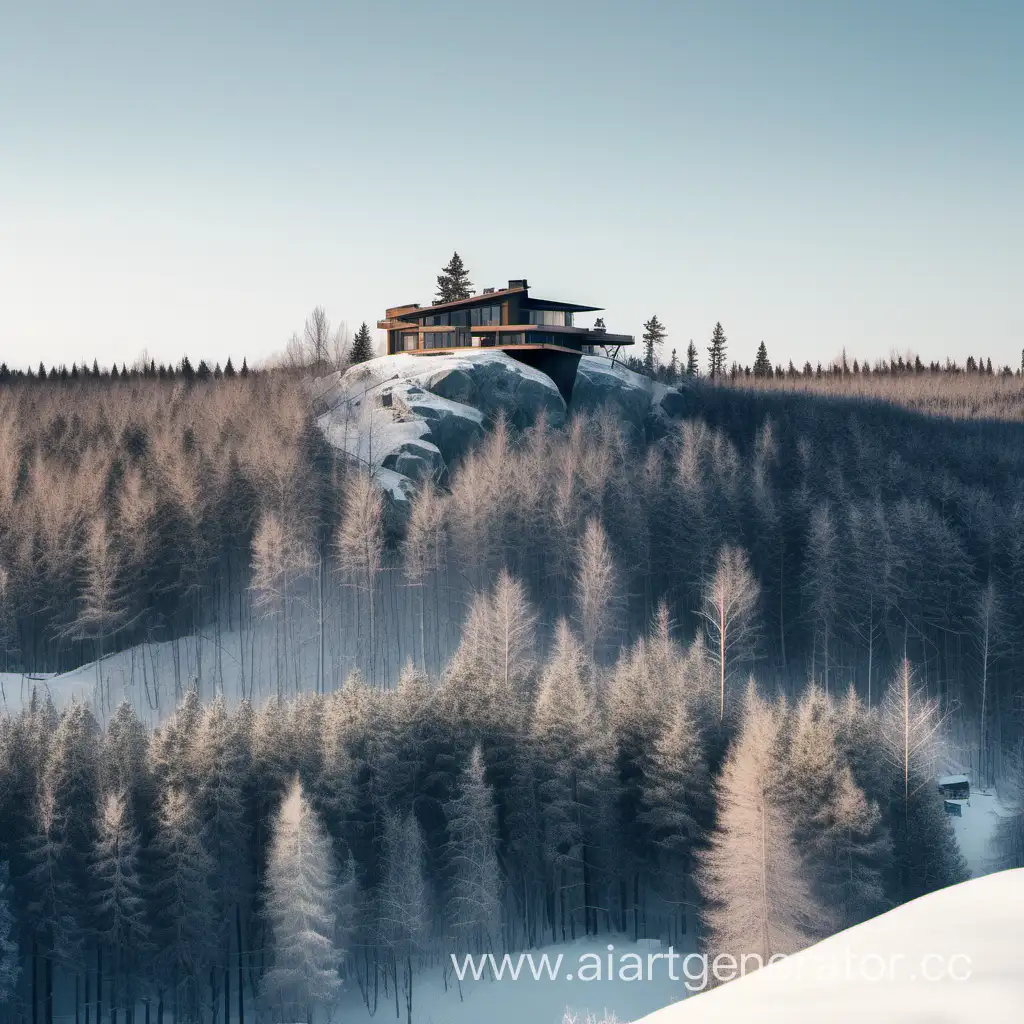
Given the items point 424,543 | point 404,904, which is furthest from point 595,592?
point 404,904

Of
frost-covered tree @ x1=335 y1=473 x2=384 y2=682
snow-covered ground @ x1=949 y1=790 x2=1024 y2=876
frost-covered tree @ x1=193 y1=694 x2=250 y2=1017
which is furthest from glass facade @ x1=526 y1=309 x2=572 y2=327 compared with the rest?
frost-covered tree @ x1=193 y1=694 x2=250 y2=1017

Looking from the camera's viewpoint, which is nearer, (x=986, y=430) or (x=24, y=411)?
(x=24, y=411)

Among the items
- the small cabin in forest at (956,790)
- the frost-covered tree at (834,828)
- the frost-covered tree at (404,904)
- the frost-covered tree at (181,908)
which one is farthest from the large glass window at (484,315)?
the frost-covered tree at (181,908)

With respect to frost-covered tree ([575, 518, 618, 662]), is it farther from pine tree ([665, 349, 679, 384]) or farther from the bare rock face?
pine tree ([665, 349, 679, 384])

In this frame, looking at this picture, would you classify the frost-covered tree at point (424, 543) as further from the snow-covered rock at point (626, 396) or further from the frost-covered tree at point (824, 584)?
the frost-covered tree at point (824, 584)

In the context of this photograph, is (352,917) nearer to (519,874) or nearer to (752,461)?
(519,874)

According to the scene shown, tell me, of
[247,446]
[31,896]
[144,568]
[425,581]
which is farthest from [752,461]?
[31,896]
